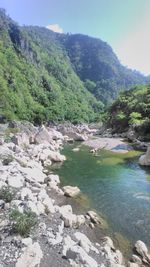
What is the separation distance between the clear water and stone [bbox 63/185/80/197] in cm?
62

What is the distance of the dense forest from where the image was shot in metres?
54.4

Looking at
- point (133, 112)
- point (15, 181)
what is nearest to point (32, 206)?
point (15, 181)

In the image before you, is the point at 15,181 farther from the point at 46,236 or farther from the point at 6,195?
the point at 46,236

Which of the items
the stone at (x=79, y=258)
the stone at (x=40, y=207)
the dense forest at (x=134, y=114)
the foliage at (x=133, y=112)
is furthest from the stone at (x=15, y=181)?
the foliage at (x=133, y=112)

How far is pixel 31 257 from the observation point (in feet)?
32.0

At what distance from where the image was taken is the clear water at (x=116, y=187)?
1591cm

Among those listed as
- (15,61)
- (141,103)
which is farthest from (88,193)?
(15,61)

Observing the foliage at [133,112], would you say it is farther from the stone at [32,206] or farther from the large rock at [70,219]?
the stone at [32,206]

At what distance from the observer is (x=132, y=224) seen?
52.2ft

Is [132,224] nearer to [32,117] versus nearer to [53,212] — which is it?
[53,212]

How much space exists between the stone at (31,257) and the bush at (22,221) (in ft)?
2.74

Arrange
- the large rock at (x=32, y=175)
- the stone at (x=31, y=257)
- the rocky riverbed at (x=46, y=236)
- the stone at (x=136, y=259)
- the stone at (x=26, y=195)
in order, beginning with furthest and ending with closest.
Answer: the large rock at (x=32, y=175), the stone at (x=26, y=195), the stone at (x=136, y=259), the rocky riverbed at (x=46, y=236), the stone at (x=31, y=257)

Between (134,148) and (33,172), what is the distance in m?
24.3

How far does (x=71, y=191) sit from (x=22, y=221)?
9.86 m
